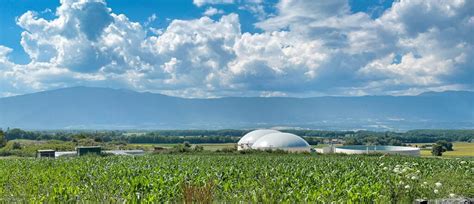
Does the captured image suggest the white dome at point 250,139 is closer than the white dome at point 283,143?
No

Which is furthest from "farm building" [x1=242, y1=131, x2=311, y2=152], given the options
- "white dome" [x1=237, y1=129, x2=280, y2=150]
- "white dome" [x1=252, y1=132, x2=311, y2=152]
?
"white dome" [x1=237, y1=129, x2=280, y2=150]

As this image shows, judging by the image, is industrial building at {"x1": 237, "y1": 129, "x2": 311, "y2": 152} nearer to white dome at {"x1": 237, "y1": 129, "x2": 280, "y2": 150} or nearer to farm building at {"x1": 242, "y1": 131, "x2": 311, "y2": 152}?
farm building at {"x1": 242, "y1": 131, "x2": 311, "y2": 152}

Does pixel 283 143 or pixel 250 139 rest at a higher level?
pixel 250 139

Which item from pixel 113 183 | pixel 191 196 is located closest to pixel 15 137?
pixel 113 183

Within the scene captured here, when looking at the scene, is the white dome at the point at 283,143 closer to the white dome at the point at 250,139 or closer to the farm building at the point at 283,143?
the farm building at the point at 283,143

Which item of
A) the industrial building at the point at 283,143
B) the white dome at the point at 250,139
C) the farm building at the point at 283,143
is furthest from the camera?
the white dome at the point at 250,139

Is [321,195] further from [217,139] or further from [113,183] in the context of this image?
[217,139]

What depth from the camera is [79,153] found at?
241 ft

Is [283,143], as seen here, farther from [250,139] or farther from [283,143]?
[250,139]

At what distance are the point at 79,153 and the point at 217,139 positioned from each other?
109665mm

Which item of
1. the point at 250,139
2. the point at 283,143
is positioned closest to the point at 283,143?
the point at 283,143

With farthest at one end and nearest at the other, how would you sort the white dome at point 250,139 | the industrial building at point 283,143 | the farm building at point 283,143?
the white dome at point 250,139
the farm building at point 283,143
the industrial building at point 283,143

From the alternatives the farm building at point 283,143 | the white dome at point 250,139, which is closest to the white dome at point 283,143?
the farm building at point 283,143

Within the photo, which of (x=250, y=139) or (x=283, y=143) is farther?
(x=250, y=139)
